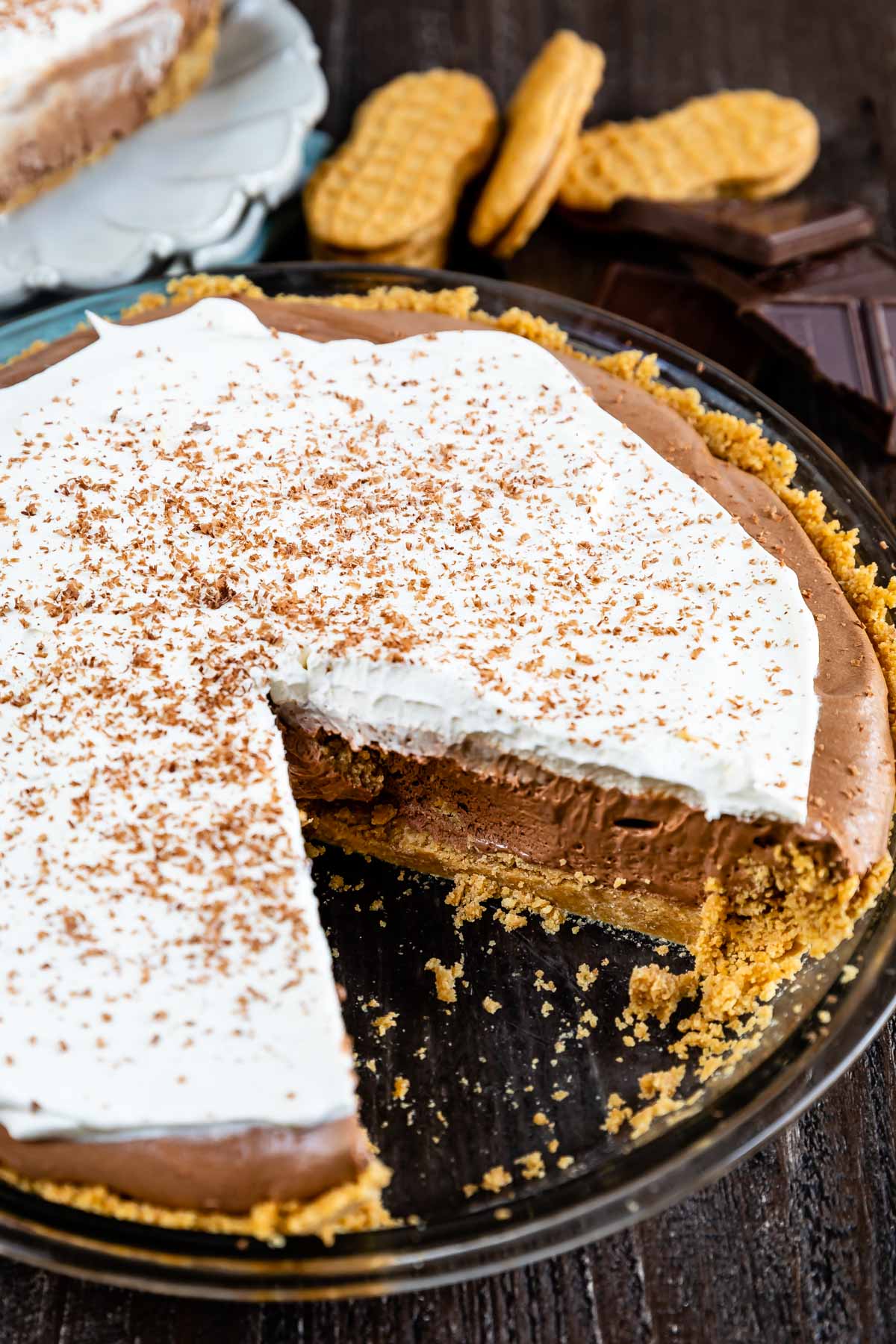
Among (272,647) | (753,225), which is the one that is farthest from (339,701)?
(753,225)

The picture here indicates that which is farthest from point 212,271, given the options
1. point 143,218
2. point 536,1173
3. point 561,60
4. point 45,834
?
point 536,1173

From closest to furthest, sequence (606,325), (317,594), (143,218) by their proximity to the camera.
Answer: (317,594), (606,325), (143,218)

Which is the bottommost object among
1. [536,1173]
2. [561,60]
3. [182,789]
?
[536,1173]

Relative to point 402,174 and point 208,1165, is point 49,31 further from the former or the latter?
point 208,1165

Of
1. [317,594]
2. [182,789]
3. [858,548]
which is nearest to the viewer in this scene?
[182,789]

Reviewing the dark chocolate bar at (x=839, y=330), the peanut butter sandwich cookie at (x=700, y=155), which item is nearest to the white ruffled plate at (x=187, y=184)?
the peanut butter sandwich cookie at (x=700, y=155)

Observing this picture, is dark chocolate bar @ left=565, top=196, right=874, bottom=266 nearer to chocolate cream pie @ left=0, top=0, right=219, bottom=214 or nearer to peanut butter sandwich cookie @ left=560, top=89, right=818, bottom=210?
peanut butter sandwich cookie @ left=560, top=89, right=818, bottom=210

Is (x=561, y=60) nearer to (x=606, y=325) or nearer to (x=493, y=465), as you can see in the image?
(x=606, y=325)
